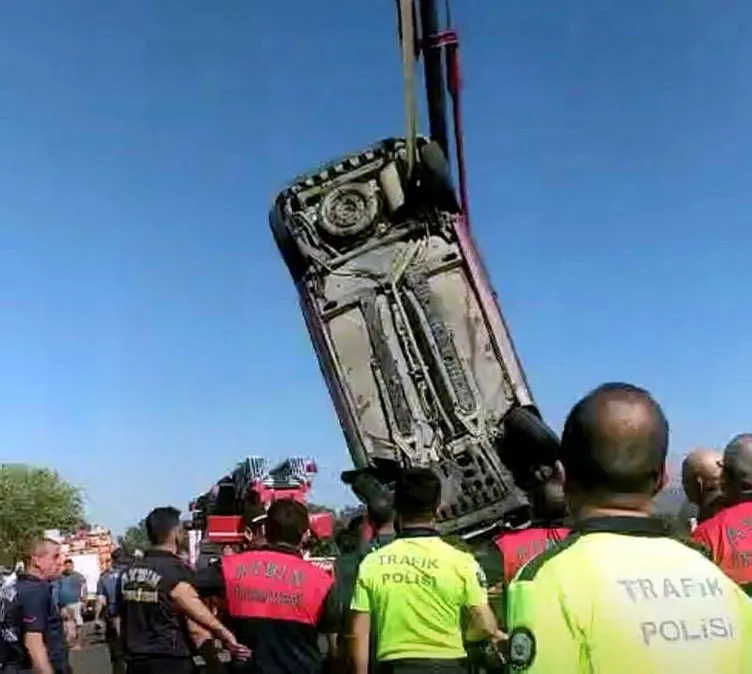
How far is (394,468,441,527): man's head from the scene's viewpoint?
4.87m

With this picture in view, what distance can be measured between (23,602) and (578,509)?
5735 mm

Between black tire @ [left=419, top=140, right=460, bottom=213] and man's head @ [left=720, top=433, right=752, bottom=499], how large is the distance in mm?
5111

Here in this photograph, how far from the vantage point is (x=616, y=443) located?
2.11 metres

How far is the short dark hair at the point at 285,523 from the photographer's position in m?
5.41

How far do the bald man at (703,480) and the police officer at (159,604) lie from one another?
245 cm

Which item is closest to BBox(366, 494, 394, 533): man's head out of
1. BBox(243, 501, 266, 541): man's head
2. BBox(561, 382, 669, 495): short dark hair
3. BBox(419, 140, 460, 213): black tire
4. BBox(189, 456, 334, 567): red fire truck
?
BBox(243, 501, 266, 541): man's head

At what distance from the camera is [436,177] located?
31.7ft

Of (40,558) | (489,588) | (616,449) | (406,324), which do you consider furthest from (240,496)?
(616,449)

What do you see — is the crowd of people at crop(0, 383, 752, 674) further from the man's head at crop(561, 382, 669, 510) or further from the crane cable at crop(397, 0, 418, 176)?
the crane cable at crop(397, 0, 418, 176)

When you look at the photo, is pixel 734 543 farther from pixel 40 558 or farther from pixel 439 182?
pixel 439 182

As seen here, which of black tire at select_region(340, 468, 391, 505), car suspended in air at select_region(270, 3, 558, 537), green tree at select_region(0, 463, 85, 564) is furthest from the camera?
green tree at select_region(0, 463, 85, 564)

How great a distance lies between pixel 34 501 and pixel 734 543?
7358cm

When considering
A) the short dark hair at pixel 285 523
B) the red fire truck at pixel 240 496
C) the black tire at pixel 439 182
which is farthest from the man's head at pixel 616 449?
the red fire truck at pixel 240 496

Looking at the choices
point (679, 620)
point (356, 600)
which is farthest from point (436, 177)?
point (679, 620)
